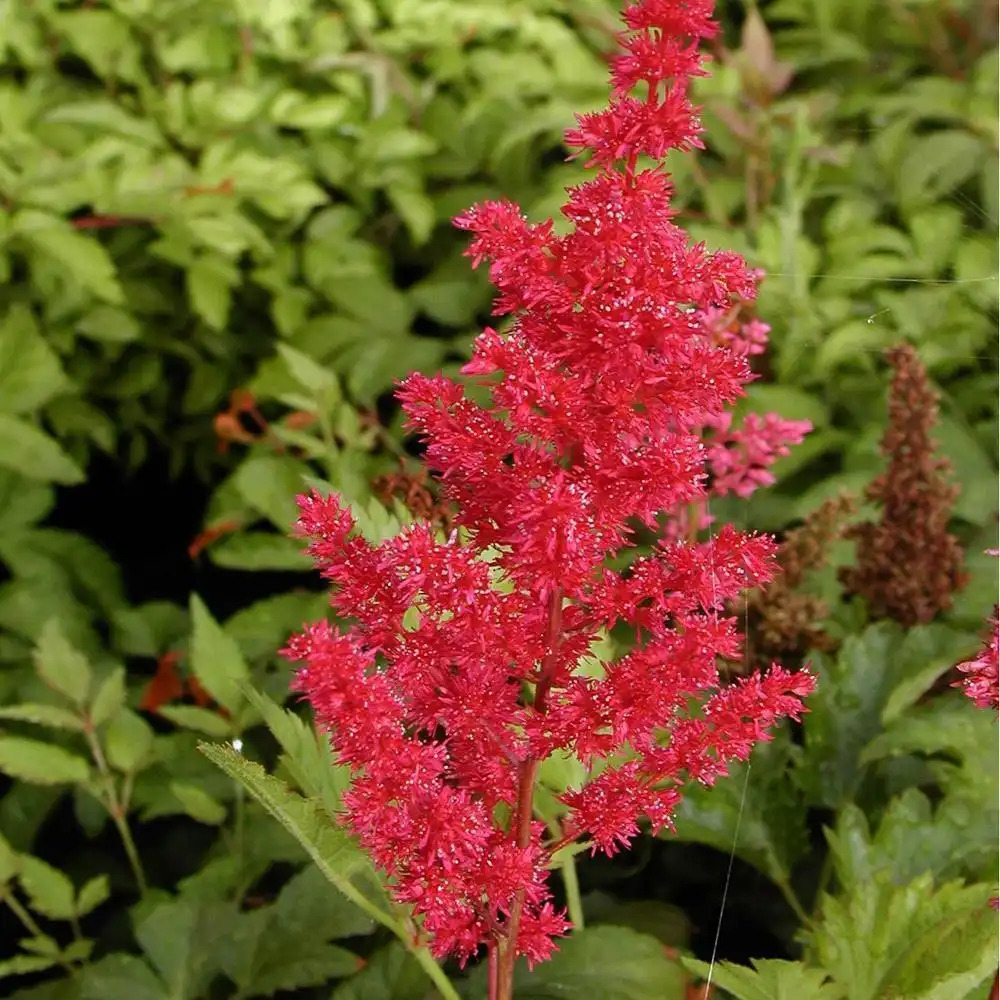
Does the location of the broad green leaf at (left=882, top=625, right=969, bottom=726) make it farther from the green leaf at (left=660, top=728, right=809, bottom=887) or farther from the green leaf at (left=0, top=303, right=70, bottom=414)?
the green leaf at (left=0, top=303, right=70, bottom=414)

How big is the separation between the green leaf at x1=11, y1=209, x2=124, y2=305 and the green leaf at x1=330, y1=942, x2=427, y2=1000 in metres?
0.66

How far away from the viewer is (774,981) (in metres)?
0.55

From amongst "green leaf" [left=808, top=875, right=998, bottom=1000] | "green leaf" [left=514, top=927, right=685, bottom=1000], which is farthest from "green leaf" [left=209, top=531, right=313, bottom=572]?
"green leaf" [left=808, top=875, right=998, bottom=1000]

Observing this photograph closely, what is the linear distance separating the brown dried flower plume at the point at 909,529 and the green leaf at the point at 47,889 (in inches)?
22.6

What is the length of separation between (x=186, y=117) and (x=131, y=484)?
45 centimetres

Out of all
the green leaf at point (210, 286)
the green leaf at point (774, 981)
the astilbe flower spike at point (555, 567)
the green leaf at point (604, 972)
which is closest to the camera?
the astilbe flower spike at point (555, 567)

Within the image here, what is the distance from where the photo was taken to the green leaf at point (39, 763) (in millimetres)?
799

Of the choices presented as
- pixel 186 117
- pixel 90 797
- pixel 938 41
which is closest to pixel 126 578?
pixel 90 797

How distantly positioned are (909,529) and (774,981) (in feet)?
1.15

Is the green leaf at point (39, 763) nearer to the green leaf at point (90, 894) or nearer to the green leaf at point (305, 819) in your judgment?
the green leaf at point (90, 894)

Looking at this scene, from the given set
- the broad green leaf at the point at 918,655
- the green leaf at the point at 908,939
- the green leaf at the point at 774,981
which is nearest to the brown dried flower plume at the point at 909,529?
the broad green leaf at the point at 918,655

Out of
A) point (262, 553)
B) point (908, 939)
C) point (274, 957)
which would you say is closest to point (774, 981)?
point (908, 939)

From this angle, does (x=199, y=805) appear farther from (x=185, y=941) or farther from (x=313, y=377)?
(x=313, y=377)

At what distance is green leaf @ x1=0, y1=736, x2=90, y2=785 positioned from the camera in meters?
0.80
